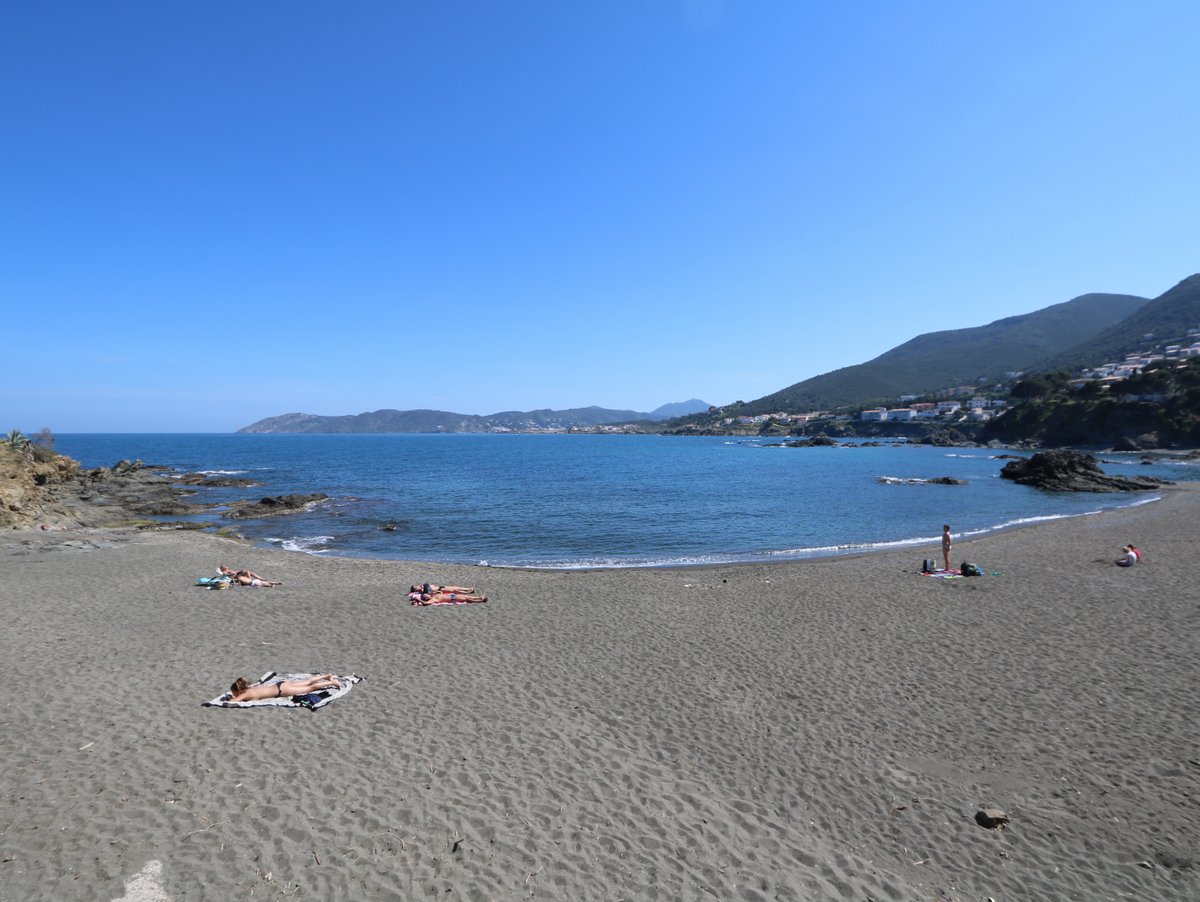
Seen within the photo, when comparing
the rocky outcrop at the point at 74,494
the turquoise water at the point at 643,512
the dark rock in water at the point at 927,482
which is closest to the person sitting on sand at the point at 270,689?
the turquoise water at the point at 643,512

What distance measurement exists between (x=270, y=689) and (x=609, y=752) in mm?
5045

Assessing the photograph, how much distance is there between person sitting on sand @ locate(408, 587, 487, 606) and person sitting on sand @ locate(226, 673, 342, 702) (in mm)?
5897

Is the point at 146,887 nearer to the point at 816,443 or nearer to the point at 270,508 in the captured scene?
the point at 270,508

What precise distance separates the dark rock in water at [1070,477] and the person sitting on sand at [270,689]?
5053 centimetres

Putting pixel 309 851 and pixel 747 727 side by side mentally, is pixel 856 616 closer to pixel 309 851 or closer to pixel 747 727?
pixel 747 727

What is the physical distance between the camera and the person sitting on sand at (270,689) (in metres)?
8.70

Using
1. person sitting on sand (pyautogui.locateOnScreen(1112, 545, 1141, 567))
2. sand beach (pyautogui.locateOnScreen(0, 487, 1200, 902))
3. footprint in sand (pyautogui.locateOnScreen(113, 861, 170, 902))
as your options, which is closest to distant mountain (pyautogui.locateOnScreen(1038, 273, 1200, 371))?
person sitting on sand (pyautogui.locateOnScreen(1112, 545, 1141, 567))

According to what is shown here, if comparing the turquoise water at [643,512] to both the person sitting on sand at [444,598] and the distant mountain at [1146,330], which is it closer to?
the person sitting on sand at [444,598]

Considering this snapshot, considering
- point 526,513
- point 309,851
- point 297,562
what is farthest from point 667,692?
point 526,513

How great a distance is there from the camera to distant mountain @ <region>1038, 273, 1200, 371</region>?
159250 millimetres

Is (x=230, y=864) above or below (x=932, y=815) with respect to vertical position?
above

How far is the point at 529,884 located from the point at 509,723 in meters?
3.19

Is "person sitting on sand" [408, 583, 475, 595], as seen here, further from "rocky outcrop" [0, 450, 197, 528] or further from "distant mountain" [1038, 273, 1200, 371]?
"distant mountain" [1038, 273, 1200, 371]

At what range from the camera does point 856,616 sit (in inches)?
548
